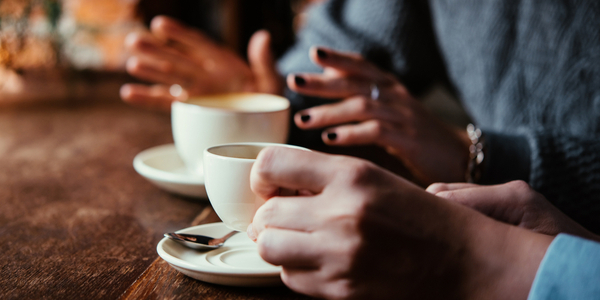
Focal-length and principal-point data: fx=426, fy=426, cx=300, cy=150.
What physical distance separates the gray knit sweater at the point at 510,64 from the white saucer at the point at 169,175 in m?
0.33

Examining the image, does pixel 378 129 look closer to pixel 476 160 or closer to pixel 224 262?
pixel 476 160

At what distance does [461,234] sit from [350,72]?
1.67ft

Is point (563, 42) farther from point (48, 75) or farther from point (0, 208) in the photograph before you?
point (48, 75)

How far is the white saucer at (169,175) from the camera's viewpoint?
22.5 inches

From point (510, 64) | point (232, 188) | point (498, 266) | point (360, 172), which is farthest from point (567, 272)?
point (510, 64)

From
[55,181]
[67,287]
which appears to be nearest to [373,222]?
[67,287]

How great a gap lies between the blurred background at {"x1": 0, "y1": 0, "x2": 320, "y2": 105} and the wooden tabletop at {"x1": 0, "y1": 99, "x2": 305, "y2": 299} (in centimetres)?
27

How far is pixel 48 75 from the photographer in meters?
1.43

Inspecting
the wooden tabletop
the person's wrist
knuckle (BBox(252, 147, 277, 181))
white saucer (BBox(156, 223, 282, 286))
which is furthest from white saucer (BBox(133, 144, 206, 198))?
the person's wrist

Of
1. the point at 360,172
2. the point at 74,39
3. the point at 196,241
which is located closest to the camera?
the point at 360,172

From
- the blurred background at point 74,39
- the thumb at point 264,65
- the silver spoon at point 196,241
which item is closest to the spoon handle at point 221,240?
the silver spoon at point 196,241

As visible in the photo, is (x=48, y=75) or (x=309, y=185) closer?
(x=309, y=185)

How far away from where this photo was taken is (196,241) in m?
0.41

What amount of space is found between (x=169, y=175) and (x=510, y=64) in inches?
27.9
